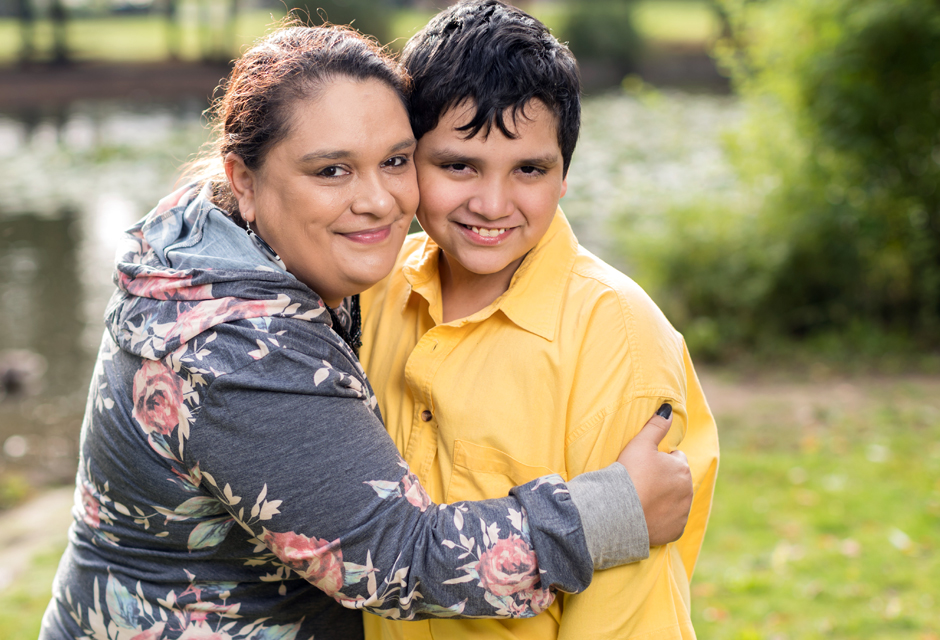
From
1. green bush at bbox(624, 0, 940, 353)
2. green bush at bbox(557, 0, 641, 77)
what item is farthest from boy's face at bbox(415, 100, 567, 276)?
green bush at bbox(557, 0, 641, 77)

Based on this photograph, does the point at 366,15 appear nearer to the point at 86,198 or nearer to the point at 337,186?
the point at 86,198

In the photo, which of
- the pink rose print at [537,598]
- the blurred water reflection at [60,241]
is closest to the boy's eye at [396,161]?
the pink rose print at [537,598]

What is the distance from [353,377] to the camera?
1.58 m

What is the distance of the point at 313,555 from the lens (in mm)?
1477

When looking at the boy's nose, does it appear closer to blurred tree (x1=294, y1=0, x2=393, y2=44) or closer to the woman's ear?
the woman's ear

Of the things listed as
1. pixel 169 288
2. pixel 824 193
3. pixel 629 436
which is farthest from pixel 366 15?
pixel 629 436

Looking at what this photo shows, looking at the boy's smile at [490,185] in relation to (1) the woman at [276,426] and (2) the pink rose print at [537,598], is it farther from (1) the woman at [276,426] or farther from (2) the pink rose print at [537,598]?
(2) the pink rose print at [537,598]

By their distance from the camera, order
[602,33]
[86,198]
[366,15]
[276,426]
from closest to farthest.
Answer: [276,426]
[86,198]
[366,15]
[602,33]

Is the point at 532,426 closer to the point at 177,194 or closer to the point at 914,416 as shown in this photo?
the point at 177,194

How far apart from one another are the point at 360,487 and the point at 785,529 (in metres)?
3.30

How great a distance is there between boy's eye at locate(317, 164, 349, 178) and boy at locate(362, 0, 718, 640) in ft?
0.70

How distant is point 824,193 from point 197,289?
645cm

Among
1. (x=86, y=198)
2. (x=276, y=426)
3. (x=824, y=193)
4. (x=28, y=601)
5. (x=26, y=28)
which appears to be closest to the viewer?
(x=276, y=426)

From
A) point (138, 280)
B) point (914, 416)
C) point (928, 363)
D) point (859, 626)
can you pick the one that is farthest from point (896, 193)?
point (138, 280)
